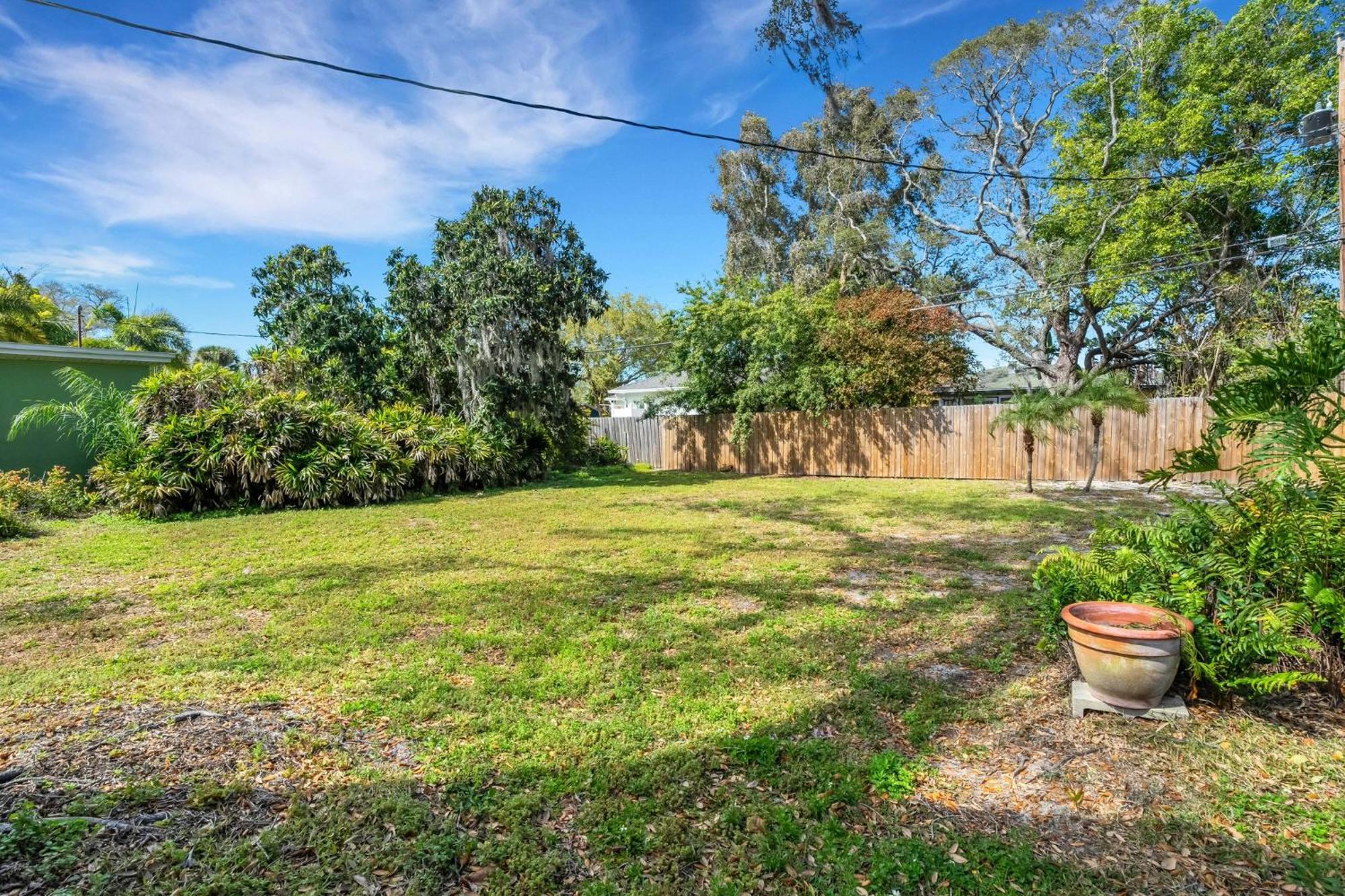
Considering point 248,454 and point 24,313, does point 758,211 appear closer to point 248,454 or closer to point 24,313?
point 248,454

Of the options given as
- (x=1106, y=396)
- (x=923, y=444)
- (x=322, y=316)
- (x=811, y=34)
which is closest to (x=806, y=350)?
(x=923, y=444)

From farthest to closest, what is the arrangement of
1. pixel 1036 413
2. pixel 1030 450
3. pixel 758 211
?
pixel 758 211
pixel 1030 450
pixel 1036 413

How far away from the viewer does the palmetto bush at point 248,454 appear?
861 centimetres

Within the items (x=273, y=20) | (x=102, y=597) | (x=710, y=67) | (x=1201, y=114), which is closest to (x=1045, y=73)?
(x=1201, y=114)

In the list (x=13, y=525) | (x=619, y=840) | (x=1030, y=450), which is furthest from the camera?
(x=1030, y=450)

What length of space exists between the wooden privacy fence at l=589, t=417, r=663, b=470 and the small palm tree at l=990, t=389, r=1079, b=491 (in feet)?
30.6

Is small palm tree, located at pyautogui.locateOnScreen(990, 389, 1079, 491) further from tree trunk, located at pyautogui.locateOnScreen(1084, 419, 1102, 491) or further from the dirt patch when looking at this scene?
the dirt patch

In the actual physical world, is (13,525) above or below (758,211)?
below

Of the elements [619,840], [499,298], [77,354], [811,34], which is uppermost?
[811,34]

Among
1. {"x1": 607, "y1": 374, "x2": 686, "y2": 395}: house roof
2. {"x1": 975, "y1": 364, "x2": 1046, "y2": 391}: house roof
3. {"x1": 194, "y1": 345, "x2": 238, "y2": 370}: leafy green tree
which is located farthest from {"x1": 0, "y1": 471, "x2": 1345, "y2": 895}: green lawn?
{"x1": 194, "y1": 345, "x2": 238, "y2": 370}: leafy green tree

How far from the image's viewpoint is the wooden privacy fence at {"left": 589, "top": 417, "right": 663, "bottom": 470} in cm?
1727

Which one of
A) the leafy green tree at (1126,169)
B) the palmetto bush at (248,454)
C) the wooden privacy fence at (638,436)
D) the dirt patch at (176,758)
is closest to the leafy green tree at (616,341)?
the wooden privacy fence at (638,436)

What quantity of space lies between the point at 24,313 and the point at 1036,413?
941 inches

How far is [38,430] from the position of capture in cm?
998
